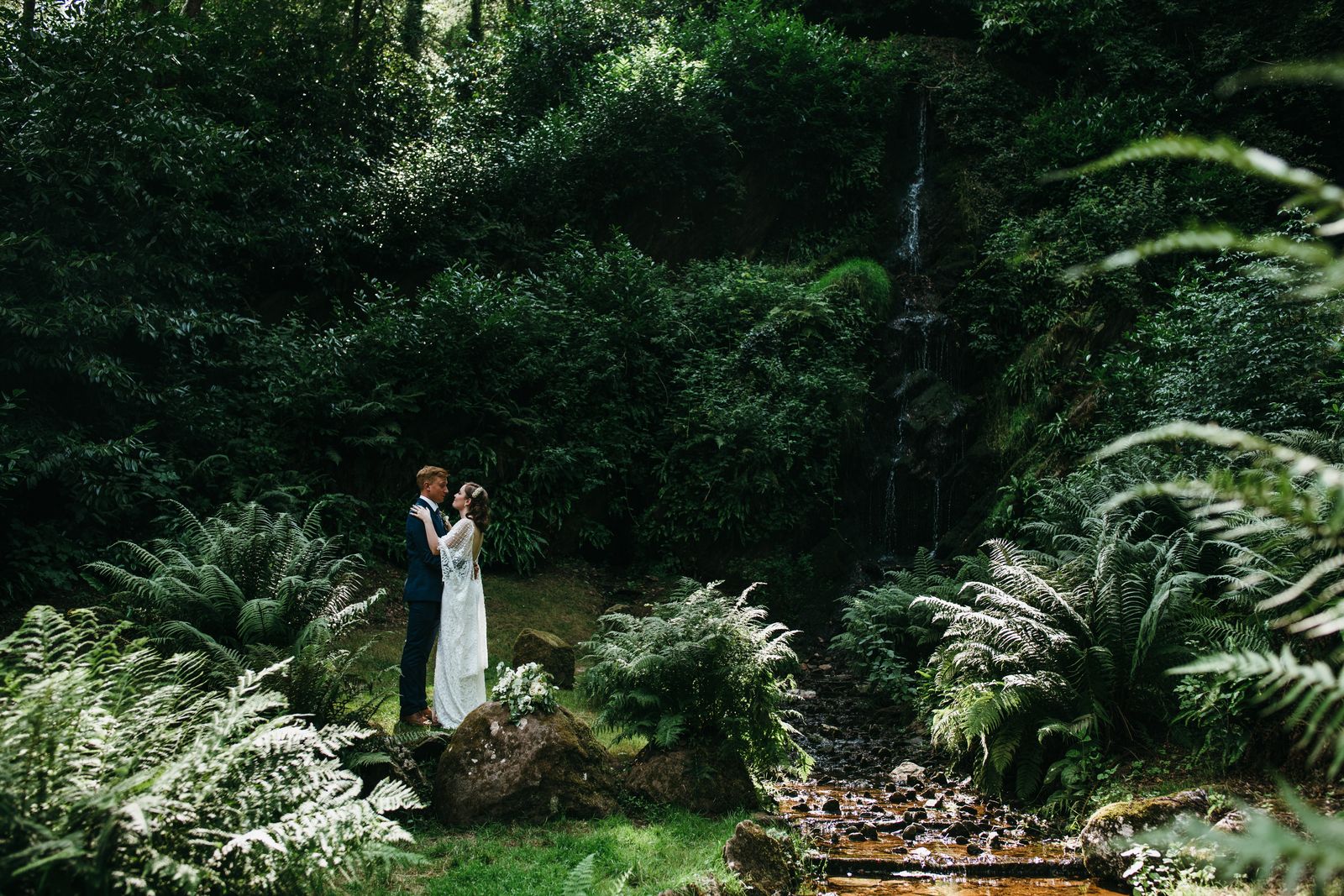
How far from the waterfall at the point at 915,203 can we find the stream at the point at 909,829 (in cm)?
1058

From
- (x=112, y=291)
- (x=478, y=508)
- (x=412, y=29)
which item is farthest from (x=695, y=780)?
(x=412, y=29)

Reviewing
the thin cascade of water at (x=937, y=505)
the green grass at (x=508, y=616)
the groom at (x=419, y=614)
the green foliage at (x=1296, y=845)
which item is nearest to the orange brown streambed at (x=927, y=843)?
the green grass at (x=508, y=616)

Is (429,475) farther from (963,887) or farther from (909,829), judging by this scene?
(963,887)

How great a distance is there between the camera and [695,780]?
6238 mm

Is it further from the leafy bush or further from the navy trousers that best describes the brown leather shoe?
the leafy bush

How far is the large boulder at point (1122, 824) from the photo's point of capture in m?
5.50

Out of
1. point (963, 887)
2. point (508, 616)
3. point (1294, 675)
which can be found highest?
point (1294, 675)

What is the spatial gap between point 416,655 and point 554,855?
2.70 meters

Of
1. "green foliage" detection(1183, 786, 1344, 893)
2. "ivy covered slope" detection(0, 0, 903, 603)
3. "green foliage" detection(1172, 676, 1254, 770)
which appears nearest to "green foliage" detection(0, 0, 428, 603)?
"ivy covered slope" detection(0, 0, 903, 603)

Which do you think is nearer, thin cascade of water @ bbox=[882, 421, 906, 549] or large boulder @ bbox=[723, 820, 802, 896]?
large boulder @ bbox=[723, 820, 802, 896]

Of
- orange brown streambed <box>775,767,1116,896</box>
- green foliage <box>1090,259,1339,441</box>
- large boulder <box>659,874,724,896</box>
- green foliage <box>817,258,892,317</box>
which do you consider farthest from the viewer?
green foliage <box>817,258,892,317</box>

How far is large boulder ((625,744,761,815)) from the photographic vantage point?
20.3 feet

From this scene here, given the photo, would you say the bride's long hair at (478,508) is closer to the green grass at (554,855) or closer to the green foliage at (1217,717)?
the green grass at (554,855)

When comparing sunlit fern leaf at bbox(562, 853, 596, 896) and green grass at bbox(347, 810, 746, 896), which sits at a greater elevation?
sunlit fern leaf at bbox(562, 853, 596, 896)
